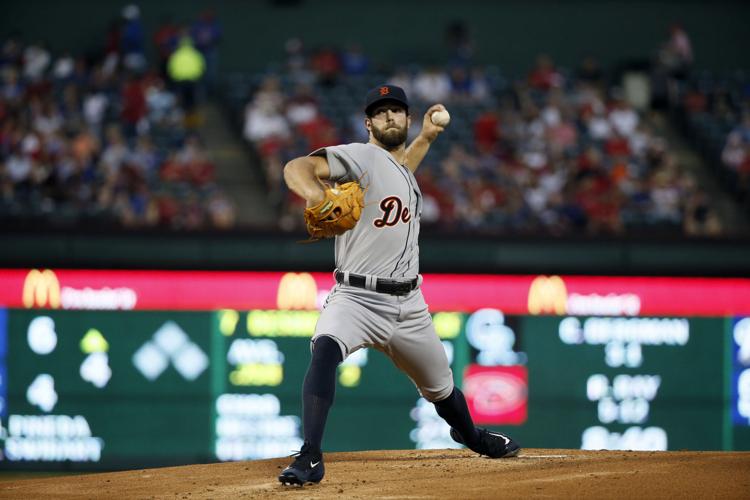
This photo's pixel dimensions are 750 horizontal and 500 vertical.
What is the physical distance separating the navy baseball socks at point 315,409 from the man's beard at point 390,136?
101 centimetres

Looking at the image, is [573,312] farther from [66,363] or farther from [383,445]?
[66,363]

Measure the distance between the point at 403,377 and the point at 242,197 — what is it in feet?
14.4

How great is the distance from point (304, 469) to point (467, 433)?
1.16 metres

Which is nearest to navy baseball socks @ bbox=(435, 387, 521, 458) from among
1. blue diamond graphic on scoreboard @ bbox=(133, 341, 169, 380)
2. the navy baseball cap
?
the navy baseball cap

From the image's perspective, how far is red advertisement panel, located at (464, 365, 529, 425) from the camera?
11344mm

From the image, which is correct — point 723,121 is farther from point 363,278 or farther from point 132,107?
point 363,278

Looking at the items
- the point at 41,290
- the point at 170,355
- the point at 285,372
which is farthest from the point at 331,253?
the point at 41,290

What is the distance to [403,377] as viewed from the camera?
11.3 m

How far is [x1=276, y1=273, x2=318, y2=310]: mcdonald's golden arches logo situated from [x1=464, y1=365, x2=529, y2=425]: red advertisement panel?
5.02ft

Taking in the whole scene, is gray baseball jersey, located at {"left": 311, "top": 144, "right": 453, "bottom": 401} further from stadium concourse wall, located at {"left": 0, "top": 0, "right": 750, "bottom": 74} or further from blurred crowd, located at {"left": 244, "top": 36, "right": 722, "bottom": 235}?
stadium concourse wall, located at {"left": 0, "top": 0, "right": 750, "bottom": 74}

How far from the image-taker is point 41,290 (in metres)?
11.4

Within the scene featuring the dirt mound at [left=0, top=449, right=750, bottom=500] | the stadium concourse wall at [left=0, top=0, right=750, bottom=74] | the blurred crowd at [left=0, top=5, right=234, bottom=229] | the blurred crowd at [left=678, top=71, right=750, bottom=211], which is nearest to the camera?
the dirt mound at [left=0, top=449, right=750, bottom=500]

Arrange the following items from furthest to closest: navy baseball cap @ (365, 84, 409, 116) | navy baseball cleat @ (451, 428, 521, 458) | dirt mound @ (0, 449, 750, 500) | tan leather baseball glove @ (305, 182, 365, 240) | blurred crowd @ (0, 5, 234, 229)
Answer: blurred crowd @ (0, 5, 234, 229) → navy baseball cleat @ (451, 428, 521, 458) → navy baseball cap @ (365, 84, 409, 116) → dirt mound @ (0, 449, 750, 500) → tan leather baseball glove @ (305, 182, 365, 240)

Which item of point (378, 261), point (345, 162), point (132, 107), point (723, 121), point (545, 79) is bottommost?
point (378, 261)
